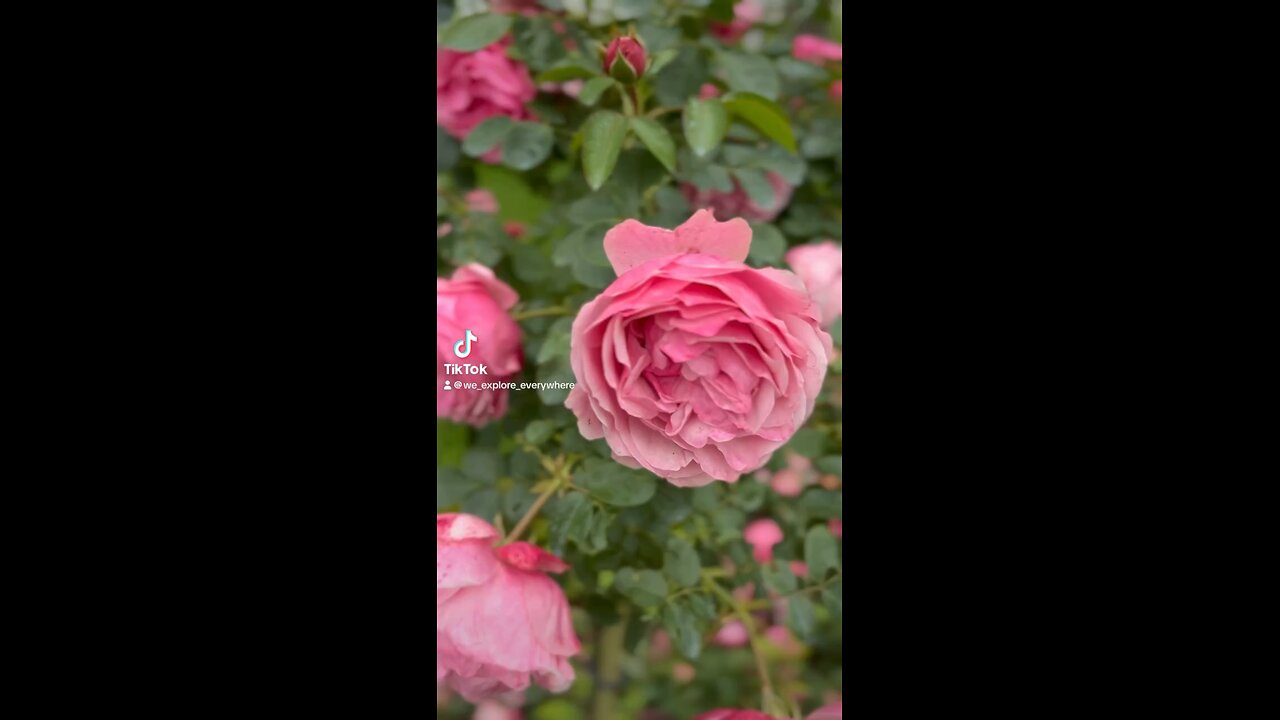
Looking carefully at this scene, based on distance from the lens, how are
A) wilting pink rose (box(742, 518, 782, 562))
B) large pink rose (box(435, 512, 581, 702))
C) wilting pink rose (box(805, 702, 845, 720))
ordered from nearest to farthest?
large pink rose (box(435, 512, 581, 702)), wilting pink rose (box(805, 702, 845, 720)), wilting pink rose (box(742, 518, 782, 562))

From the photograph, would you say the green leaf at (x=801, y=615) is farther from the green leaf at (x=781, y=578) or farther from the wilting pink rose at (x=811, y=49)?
the wilting pink rose at (x=811, y=49)

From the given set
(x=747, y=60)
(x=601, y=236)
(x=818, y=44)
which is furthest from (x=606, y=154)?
(x=818, y=44)

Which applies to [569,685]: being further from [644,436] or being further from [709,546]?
[644,436]

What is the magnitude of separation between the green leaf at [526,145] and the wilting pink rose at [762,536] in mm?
463

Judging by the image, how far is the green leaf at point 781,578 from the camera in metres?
0.94

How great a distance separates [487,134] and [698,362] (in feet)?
1.23

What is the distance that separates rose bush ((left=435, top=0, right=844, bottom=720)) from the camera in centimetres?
71

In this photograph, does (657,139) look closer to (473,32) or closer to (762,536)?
(473,32)

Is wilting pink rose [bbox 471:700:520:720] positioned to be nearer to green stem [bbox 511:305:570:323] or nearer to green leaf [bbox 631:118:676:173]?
green stem [bbox 511:305:570:323]

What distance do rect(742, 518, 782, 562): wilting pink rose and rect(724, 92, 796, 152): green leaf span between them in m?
0.41

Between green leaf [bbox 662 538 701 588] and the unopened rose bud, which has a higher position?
the unopened rose bud

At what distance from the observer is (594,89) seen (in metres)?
0.84

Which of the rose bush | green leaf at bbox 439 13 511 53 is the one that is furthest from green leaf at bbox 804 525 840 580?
green leaf at bbox 439 13 511 53

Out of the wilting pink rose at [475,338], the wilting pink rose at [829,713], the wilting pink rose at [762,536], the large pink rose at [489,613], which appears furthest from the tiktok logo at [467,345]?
the wilting pink rose at [829,713]
